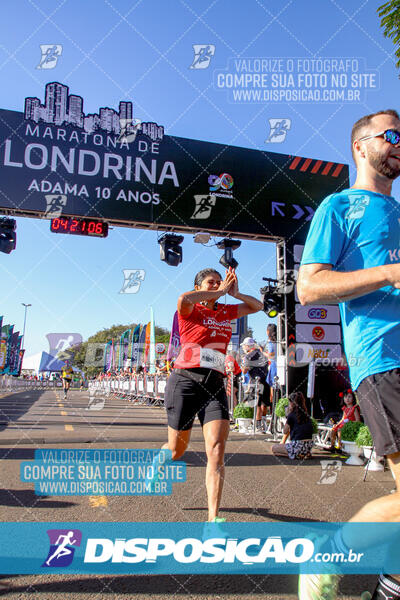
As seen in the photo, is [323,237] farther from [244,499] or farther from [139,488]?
[139,488]

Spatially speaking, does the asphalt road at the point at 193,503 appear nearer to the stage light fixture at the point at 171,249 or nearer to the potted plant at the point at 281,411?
the potted plant at the point at 281,411

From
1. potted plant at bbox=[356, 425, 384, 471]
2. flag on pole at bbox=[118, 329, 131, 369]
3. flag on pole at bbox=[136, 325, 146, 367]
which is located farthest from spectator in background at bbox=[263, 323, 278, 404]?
flag on pole at bbox=[118, 329, 131, 369]

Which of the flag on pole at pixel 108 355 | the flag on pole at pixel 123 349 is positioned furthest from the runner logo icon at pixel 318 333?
the flag on pole at pixel 108 355

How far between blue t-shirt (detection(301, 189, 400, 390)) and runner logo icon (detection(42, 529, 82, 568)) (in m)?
2.09

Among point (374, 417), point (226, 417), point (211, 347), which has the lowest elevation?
point (226, 417)

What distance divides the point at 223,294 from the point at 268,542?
Result: 166cm

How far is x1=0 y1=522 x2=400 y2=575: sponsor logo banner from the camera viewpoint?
1560 mm

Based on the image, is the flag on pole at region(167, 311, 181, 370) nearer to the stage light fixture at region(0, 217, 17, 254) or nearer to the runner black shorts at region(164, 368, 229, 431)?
the stage light fixture at region(0, 217, 17, 254)

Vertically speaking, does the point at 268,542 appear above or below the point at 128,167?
below

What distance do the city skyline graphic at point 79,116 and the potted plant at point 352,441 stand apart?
8491 millimetres

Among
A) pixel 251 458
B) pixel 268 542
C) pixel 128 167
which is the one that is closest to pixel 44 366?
pixel 128 167

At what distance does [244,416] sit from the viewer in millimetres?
10492

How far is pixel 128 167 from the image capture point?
1151 centimetres

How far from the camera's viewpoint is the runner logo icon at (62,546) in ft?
8.84
